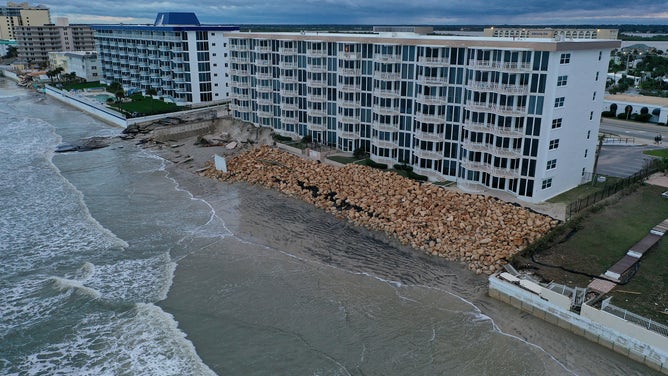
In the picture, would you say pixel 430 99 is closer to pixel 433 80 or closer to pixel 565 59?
pixel 433 80

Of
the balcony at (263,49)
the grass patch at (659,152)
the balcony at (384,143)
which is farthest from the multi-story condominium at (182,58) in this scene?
the grass patch at (659,152)

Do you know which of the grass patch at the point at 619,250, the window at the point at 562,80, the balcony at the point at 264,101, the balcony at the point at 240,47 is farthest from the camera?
the balcony at the point at 240,47

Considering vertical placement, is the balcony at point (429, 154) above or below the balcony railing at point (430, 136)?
below

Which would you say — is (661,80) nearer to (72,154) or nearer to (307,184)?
(307,184)

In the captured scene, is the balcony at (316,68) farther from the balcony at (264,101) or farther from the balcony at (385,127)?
the balcony at (385,127)

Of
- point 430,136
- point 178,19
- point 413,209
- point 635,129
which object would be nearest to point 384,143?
point 430,136

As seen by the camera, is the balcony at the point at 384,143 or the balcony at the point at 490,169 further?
the balcony at the point at 384,143
